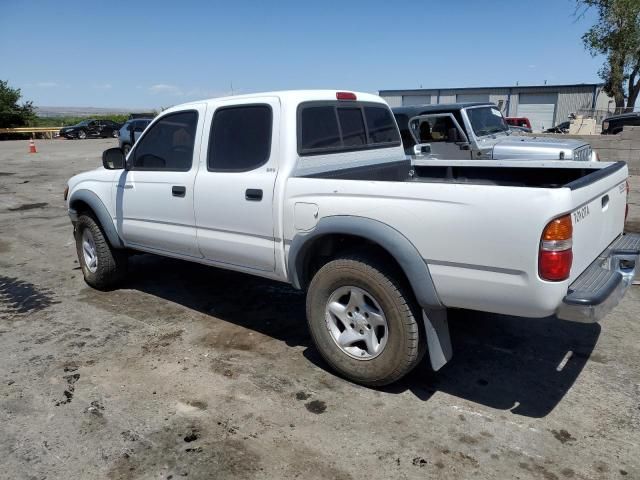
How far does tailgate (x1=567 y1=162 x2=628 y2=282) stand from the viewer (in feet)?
9.49

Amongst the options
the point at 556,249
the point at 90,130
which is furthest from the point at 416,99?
the point at 556,249

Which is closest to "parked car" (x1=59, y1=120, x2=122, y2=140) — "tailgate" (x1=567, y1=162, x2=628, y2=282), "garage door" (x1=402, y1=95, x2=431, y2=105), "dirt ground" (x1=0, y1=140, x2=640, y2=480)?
"garage door" (x1=402, y1=95, x2=431, y2=105)

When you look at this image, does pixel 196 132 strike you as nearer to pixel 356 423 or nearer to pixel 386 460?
pixel 356 423

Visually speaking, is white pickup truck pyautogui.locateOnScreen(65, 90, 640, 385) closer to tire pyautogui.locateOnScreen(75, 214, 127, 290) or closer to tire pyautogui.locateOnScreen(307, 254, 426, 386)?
tire pyautogui.locateOnScreen(307, 254, 426, 386)

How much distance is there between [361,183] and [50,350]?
286 cm

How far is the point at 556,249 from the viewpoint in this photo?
269 cm

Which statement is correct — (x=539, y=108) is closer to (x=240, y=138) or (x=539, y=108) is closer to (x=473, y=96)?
(x=473, y=96)

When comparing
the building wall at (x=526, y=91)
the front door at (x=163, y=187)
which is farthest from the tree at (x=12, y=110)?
the front door at (x=163, y=187)

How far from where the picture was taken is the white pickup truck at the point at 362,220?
2.81 m

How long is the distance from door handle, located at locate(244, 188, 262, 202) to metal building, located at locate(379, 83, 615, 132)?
43283mm

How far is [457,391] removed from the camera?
→ 3.55m

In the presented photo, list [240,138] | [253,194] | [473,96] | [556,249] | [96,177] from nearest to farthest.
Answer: [556,249]
[253,194]
[240,138]
[96,177]
[473,96]

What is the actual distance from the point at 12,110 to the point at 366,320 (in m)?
43.7

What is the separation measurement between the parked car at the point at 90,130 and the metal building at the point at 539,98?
28770 mm
